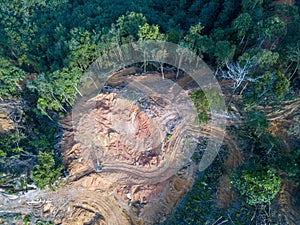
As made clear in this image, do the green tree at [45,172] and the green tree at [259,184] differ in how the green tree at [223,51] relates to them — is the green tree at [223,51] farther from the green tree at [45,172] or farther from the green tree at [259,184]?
the green tree at [45,172]

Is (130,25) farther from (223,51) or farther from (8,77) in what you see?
(8,77)

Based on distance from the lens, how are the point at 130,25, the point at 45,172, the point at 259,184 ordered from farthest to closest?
the point at 130,25 → the point at 45,172 → the point at 259,184

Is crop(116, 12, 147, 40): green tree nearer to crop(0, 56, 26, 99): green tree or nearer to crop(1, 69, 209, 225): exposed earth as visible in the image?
crop(1, 69, 209, 225): exposed earth

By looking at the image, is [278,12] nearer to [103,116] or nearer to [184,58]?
[184,58]

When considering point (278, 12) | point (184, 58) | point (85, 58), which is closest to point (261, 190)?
point (184, 58)

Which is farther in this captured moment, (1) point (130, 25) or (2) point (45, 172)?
(1) point (130, 25)

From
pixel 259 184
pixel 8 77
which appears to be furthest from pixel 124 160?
pixel 8 77

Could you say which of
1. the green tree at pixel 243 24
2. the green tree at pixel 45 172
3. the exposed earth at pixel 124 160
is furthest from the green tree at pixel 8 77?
the green tree at pixel 243 24
